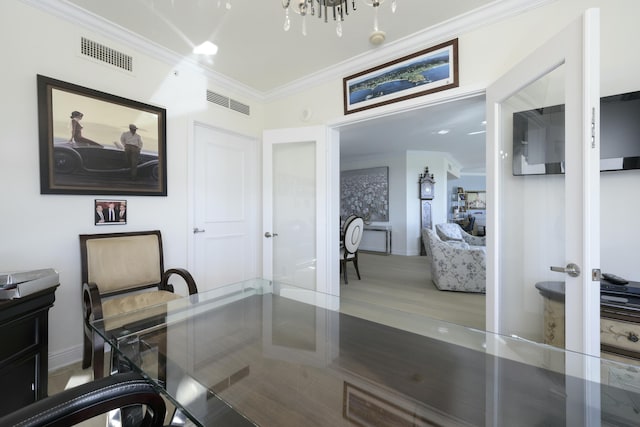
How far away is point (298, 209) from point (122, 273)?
5.81 feet

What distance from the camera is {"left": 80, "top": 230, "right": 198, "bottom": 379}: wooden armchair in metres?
1.83

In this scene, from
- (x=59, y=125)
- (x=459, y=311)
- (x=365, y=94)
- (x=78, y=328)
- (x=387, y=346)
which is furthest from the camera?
(x=459, y=311)

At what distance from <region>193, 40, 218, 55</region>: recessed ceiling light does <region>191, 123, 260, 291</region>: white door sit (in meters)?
0.69

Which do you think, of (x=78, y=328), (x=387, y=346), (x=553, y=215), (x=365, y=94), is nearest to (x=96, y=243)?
(x=78, y=328)

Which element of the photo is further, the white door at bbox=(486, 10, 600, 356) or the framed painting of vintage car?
the framed painting of vintage car

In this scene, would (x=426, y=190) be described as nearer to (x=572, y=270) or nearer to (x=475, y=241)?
(x=475, y=241)

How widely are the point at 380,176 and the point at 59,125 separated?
6.14 metres

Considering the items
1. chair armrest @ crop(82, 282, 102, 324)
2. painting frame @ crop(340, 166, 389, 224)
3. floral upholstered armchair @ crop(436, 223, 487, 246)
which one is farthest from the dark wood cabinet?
painting frame @ crop(340, 166, 389, 224)

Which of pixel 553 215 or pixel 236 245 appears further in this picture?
pixel 236 245

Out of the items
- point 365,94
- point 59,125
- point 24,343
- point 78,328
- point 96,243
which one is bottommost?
point 78,328

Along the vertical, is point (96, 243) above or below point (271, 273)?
above

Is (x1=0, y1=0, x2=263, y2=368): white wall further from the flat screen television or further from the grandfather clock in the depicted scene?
the grandfather clock

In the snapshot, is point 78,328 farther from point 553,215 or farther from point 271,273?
point 553,215

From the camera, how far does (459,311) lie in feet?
9.73
